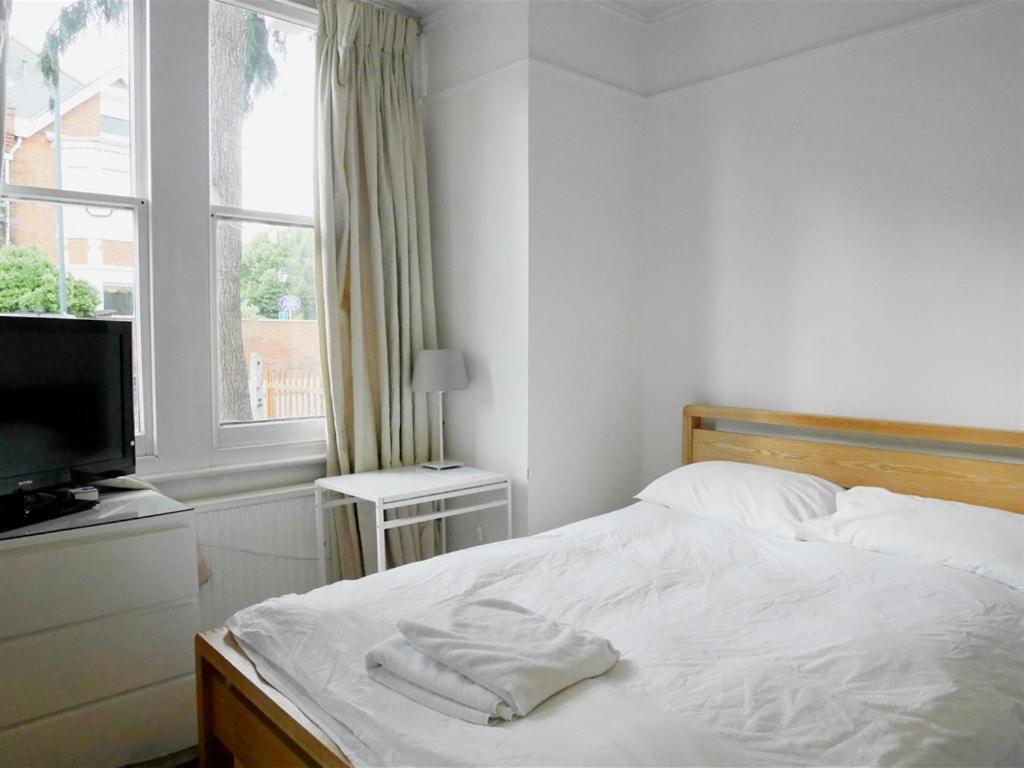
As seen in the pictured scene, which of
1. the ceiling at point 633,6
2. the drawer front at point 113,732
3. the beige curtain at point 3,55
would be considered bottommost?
the drawer front at point 113,732

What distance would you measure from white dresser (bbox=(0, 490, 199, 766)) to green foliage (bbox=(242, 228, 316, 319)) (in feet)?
3.53

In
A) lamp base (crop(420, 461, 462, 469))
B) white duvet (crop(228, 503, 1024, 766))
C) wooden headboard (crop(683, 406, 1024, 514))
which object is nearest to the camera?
white duvet (crop(228, 503, 1024, 766))

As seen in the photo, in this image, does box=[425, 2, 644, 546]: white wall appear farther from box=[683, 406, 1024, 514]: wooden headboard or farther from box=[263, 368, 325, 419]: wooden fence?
box=[263, 368, 325, 419]: wooden fence

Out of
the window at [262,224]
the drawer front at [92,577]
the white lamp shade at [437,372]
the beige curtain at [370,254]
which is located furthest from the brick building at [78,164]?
the white lamp shade at [437,372]

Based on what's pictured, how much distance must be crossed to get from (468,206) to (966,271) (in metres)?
2.01

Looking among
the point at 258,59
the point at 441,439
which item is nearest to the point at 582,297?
the point at 441,439

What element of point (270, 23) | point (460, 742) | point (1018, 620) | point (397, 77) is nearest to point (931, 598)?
point (1018, 620)

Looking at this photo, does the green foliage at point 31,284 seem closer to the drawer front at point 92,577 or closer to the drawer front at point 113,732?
the drawer front at point 92,577

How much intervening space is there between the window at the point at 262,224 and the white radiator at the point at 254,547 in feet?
0.93

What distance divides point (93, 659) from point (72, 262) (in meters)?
1.40

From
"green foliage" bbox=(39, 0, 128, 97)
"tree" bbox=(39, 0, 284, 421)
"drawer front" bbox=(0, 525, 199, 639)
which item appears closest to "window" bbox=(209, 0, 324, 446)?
"tree" bbox=(39, 0, 284, 421)

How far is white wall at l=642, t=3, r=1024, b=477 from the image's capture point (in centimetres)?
251

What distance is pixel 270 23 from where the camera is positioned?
3125 millimetres

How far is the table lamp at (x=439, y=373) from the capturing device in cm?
319
